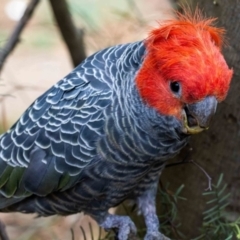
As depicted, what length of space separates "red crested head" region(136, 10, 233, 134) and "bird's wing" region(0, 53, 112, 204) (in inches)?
6.5

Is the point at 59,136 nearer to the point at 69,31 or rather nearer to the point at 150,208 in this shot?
the point at 150,208

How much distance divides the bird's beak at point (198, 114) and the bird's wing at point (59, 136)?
0.83 ft

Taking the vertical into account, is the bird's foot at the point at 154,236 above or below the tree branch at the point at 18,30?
below

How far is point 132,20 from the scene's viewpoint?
2.16m

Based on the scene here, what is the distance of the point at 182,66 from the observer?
124 cm

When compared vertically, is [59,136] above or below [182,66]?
below

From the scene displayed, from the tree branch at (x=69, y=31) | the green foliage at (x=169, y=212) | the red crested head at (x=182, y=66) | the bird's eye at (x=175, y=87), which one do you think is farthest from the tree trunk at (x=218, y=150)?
the tree branch at (x=69, y=31)

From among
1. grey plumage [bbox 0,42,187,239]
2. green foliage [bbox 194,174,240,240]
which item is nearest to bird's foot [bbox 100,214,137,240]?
grey plumage [bbox 0,42,187,239]

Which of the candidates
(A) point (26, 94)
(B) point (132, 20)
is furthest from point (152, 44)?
(A) point (26, 94)

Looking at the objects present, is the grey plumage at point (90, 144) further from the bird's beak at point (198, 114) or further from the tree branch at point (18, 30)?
the tree branch at point (18, 30)

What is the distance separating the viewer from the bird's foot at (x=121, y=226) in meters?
1.60

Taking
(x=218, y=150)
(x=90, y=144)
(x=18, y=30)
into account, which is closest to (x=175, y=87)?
(x=90, y=144)

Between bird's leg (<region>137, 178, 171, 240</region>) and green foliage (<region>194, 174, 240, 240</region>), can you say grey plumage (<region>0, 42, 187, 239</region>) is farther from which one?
green foliage (<region>194, 174, 240, 240</region>)

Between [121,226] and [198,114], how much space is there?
52 cm
